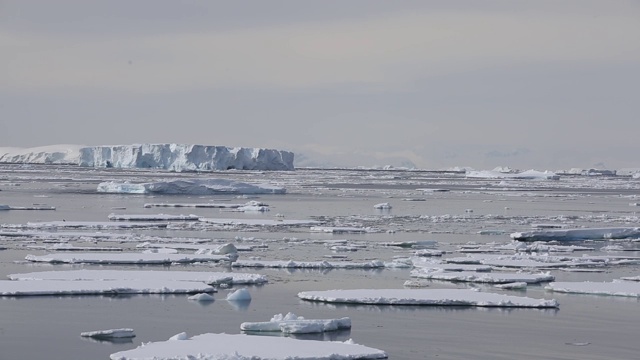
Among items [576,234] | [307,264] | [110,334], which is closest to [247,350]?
[110,334]

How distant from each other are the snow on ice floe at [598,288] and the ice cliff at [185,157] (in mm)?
62309

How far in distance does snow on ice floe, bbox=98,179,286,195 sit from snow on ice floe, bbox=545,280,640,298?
87.9 feet

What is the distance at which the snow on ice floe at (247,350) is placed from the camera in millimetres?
8883

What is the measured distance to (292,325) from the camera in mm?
10227

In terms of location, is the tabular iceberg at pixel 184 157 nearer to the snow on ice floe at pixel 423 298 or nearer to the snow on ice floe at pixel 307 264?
the snow on ice floe at pixel 307 264

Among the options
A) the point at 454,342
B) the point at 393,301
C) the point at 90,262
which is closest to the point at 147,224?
the point at 90,262

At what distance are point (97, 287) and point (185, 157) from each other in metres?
63.2

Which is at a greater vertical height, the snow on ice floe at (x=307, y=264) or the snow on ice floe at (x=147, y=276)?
the snow on ice floe at (x=307, y=264)

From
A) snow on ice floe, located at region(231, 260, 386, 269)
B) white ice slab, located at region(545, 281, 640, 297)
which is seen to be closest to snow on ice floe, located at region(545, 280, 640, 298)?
white ice slab, located at region(545, 281, 640, 297)

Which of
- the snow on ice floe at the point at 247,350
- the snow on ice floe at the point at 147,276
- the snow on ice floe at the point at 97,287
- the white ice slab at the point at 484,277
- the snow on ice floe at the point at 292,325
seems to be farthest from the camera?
the white ice slab at the point at 484,277

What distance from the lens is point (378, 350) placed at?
370 inches

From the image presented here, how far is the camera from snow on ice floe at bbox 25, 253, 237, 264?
15.5 meters

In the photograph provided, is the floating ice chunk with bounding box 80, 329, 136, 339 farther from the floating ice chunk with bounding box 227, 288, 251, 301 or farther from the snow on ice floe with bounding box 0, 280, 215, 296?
the snow on ice floe with bounding box 0, 280, 215, 296

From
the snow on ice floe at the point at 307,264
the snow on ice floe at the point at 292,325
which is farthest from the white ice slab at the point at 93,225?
the snow on ice floe at the point at 292,325
